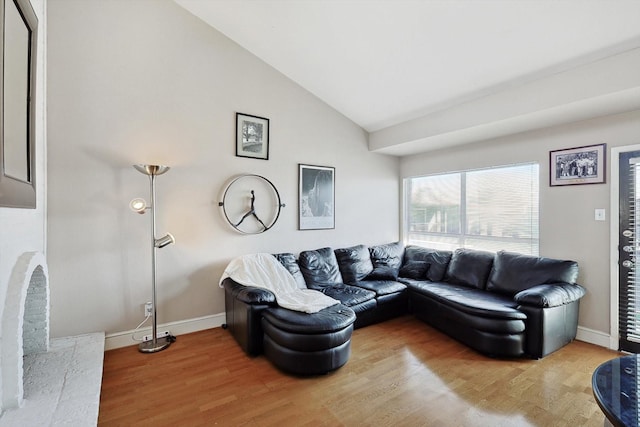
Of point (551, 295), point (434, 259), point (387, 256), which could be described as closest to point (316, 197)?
point (387, 256)

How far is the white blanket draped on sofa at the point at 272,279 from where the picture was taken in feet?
9.60

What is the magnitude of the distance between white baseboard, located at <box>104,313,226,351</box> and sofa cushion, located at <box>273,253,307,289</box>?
0.93 m

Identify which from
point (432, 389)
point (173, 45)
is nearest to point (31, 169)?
point (173, 45)

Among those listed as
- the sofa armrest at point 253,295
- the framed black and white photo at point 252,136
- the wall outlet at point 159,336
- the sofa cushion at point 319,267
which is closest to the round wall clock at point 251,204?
the framed black and white photo at point 252,136

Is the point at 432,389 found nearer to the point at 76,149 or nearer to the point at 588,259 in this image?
the point at 588,259

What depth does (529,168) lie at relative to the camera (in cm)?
361

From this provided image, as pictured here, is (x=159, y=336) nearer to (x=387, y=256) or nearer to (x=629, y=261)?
(x=387, y=256)

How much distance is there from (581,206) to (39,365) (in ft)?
16.7

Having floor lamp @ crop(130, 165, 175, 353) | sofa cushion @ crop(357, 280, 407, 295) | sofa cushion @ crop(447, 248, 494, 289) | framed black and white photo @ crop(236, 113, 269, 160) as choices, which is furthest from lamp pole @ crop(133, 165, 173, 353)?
sofa cushion @ crop(447, 248, 494, 289)

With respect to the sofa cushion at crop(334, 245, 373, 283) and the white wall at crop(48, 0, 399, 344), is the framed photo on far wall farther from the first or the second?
the white wall at crop(48, 0, 399, 344)

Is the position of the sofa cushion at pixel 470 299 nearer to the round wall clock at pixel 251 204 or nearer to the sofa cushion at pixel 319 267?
the sofa cushion at pixel 319 267

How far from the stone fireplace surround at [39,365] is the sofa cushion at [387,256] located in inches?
129

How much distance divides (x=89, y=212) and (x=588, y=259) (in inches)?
199

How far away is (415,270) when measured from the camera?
417 centimetres
